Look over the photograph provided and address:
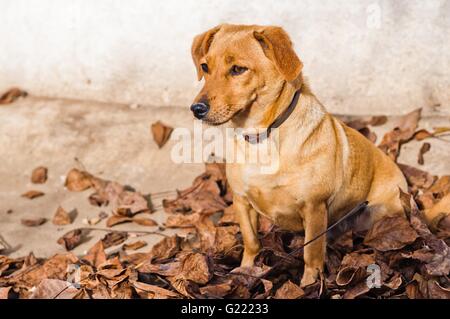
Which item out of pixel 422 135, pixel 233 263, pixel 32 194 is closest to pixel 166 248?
pixel 233 263

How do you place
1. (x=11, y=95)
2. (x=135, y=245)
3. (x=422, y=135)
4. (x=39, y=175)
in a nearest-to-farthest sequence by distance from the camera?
(x=135, y=245) < (x=422, y=135) < (x=39, y=175) < (x=11, y=95)

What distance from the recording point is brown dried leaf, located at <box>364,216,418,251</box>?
373cm

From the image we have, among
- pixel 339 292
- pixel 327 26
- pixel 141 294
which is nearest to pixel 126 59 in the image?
pixel 327 26

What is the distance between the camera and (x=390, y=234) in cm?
380

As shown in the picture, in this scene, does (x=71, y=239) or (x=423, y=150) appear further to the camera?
(x=423, y=150)

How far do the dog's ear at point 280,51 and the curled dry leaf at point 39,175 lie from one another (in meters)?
2.50

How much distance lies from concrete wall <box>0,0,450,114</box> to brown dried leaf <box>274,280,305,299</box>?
84.3 inches

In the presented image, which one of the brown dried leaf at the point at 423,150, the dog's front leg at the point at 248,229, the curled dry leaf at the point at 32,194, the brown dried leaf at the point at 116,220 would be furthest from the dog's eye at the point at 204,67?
the curled dry leaf at the point at 32,194

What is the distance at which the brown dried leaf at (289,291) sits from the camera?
3607 millimetres

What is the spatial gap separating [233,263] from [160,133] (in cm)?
170

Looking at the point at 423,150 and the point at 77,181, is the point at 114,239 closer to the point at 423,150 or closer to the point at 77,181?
the point at 77,181

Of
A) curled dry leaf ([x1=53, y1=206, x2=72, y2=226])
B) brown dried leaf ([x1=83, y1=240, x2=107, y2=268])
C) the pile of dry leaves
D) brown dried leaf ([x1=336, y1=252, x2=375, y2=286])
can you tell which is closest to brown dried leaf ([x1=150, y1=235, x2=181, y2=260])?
the pile of dry leaves

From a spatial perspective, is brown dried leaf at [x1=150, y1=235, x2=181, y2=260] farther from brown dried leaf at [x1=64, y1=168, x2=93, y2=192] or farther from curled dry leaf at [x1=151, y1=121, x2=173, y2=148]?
curled dry leaf at [x1=151, y1=121, x2=173, y2=148]
